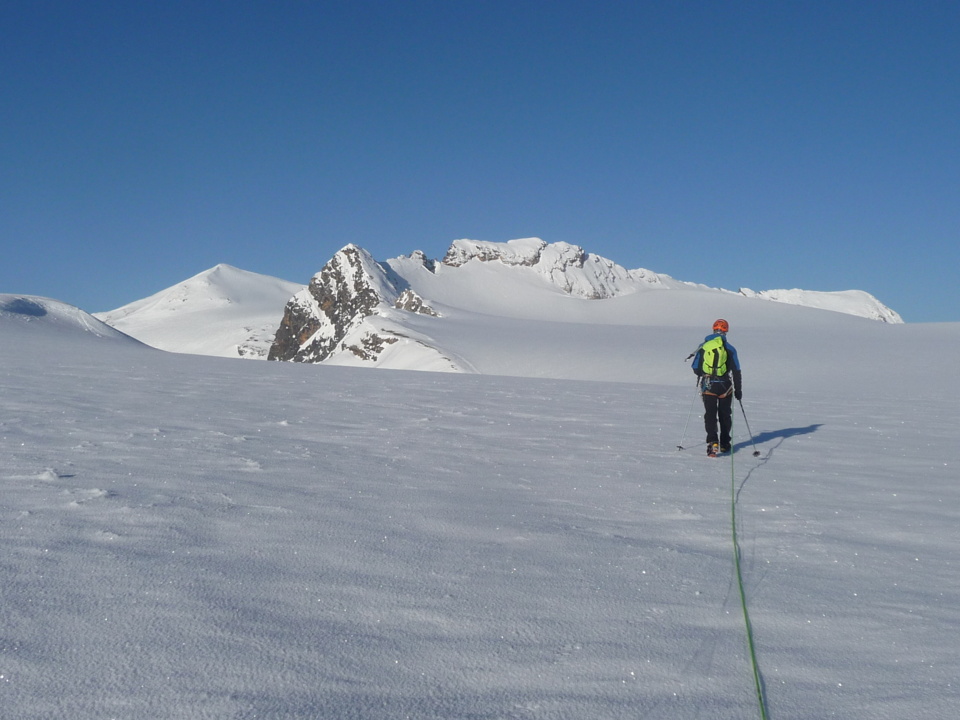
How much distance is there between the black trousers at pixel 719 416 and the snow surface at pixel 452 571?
410mm

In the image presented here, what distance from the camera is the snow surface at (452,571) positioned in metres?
2.49

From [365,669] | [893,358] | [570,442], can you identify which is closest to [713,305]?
[893,358]

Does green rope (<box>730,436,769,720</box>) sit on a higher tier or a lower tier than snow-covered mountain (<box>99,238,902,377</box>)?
lower

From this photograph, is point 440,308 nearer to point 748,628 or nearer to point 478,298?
point 478,298

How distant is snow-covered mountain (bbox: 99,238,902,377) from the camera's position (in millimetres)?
54469

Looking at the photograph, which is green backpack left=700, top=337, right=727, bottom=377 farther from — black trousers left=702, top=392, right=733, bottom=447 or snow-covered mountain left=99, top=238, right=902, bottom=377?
snow-covered mountain left=99, top=238, right=902, bottom=377

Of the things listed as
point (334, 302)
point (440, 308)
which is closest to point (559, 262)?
point (334, 302)

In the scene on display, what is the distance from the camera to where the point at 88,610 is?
2.79 meters

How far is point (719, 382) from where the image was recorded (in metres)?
8.18

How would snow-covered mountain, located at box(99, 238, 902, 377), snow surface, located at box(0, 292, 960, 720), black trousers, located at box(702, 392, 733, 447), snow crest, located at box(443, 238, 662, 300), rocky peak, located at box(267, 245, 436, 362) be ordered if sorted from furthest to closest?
1. snow crest, located at box(443, 238, 662, 300)
2. rocky peak, located at box(267, 245, 436, 362)
3. snow-covered mountain, located at box(99, 238, 902, 377)
4. black trousers, located at box(702, 392, 733, 447)
5. snow surface, located at box(0, 292, 960, 720)

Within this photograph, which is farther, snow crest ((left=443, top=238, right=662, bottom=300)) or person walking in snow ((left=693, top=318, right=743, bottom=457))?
snow crest ((left=443, top=238, right=662, bottom=300))

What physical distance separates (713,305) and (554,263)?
64.9 m

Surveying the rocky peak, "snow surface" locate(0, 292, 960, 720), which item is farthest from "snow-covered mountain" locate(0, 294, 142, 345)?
the rocky peak

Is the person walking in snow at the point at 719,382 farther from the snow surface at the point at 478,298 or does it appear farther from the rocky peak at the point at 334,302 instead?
the rocky peak at the point at 334,302
